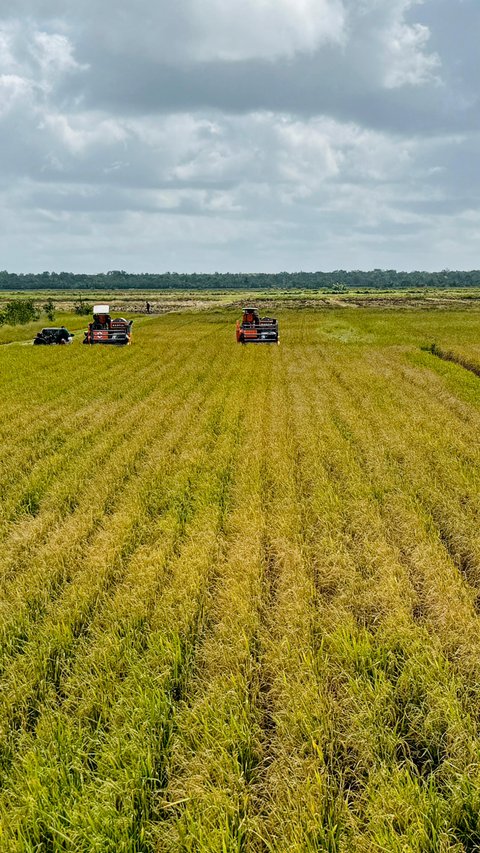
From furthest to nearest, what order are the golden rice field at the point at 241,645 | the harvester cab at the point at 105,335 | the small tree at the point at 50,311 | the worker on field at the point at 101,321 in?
the small tree at the point at 50,311, the worker on field at the point at 101,321, the harvester cab at the point at 105,335, the golden rice field at the point at 241,645

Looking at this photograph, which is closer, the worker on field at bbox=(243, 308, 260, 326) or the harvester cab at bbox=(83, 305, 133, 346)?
the harvester cab at bbox=(83, 305, 133, 346)

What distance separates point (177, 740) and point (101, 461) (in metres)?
7.40

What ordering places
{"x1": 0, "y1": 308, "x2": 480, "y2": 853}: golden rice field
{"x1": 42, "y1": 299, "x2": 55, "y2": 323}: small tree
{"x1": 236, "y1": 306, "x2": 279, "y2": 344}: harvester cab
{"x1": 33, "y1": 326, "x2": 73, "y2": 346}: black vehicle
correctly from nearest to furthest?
{"x1": 0, "y1": 308, "x2": 480, "y2": 853}: golden rice field < {"x1": 236, "y1": 306, "x2": 279, "y2": 344}: harvester cab < {"x1": 33, "y1": 326, "x2": 73, "y2": 346}: black vehicle < {"x1": 42, "y1": 299, "x2": 55, "y2": 323}: small tree

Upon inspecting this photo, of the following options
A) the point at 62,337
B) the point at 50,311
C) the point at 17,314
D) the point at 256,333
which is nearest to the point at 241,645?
the point at 256,333

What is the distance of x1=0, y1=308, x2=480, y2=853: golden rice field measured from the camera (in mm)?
3096

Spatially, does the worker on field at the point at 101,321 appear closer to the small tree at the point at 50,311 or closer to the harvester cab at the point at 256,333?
the harvester cab at the point at 256,333

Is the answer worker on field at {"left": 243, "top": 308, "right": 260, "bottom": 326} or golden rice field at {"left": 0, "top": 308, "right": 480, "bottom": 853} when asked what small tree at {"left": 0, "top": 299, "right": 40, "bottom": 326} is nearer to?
worker on field at {"left": 243, "top": 308, "right": 260, "bottom": 326}

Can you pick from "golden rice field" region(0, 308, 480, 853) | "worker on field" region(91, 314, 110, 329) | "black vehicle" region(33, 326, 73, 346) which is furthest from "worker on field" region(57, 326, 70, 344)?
"golden rice field" region(0, 308, 480, 853)

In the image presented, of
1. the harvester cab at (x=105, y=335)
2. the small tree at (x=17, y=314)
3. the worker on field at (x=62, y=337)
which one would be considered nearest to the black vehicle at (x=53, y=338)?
the worker on field at (x=62, y=337)

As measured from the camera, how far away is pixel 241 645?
180 inches

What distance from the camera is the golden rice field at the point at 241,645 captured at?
3.10 meters

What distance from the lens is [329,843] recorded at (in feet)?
9.52

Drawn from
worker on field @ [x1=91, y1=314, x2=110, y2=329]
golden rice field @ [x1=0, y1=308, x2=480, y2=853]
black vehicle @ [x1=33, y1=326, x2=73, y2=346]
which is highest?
worker on field @ [x1=91, y1=314, x2=110, y2=329]

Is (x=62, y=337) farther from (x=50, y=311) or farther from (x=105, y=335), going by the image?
(x=50, y=311)
